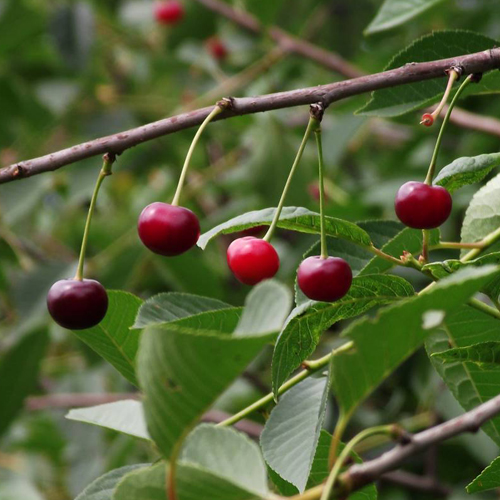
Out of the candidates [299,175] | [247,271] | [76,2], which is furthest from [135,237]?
[247,271]

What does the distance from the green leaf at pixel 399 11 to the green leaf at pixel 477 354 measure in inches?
38.7

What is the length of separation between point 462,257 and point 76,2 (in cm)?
291

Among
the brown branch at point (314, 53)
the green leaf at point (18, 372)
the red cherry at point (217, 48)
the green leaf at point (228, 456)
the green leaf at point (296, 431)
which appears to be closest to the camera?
the green leaf at point (228, 456)

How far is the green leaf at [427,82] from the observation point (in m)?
1.32

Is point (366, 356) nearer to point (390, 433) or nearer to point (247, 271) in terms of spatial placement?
point (390, 433)

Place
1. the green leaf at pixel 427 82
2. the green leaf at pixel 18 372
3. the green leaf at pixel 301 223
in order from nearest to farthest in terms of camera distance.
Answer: the green leaf at pixel 301 223 → the green leaf at pixel 427 82 → the green leaf at pixel 18 372

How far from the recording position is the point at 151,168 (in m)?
3.77

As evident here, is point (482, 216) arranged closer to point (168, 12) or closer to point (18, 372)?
point (18, 372)

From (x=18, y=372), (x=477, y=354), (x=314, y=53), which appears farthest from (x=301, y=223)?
(x=314, y=53)

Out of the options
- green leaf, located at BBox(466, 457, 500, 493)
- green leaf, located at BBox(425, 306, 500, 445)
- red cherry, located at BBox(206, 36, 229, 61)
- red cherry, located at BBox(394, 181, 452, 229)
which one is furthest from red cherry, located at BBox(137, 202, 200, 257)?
red cherry, located at BBox(206, 36, 229, 61)

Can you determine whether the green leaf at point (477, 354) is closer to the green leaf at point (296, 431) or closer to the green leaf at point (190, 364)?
the green leaf at point (296, 431)

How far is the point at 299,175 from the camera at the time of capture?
2779mm

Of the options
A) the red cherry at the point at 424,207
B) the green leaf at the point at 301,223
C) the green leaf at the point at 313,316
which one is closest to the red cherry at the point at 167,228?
the green leaf at the point at 301,223

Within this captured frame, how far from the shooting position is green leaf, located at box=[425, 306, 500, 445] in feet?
4.05
